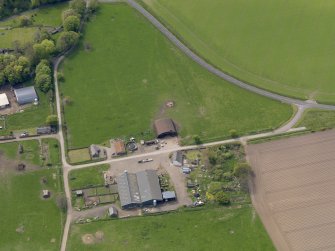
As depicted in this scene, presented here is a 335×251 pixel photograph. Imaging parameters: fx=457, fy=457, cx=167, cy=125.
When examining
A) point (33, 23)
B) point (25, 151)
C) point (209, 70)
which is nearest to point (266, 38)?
point (209, 70)

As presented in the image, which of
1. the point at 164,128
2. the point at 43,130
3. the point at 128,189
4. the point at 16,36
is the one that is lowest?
the point at 128,189

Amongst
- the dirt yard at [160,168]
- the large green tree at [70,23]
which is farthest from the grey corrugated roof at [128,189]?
the large green tree at [70,23]

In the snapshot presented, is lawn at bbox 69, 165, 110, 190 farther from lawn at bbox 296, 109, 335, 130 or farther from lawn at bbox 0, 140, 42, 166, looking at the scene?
lawn at bbox 296, 109, 335, 130

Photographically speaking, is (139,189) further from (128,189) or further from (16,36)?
(16,36)

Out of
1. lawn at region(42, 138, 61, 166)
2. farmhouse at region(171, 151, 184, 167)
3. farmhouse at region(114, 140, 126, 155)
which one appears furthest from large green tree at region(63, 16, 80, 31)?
farmhouse at region(171, 151, 184, 167)

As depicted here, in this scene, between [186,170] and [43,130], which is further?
[43,130]

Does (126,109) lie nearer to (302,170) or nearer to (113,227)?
(113,227)
